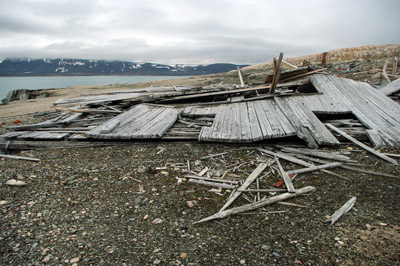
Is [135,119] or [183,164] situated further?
[135,119]

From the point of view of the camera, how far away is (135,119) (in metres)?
8.20

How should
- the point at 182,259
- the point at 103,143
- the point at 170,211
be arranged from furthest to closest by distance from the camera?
the point at 103,143, the point at 170,211, the point at 182,259

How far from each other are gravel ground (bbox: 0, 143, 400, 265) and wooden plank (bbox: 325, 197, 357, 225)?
67mm

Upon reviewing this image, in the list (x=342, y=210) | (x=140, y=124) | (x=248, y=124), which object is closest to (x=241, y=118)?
(x=248, y=124)

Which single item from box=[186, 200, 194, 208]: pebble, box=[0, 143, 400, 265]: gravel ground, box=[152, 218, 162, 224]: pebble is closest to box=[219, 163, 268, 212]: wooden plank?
box=[0, 143, 400, 265]: gravel ground

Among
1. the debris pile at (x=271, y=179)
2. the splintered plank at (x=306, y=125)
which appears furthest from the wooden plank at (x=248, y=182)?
the splintered plank at (x=306, y=125)

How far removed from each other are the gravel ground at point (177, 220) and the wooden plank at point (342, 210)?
7cm

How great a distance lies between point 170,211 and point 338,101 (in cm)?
750

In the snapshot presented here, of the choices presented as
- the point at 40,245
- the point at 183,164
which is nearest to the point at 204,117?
the point at 183,164

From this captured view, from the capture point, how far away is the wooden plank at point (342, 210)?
11.4ft

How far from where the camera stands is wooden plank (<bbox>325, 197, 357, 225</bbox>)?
3.47 m

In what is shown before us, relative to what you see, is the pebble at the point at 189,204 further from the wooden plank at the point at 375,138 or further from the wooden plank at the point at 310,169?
the wooden plank at the point at 375,138

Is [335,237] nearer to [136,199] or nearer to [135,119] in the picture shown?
[136,199]

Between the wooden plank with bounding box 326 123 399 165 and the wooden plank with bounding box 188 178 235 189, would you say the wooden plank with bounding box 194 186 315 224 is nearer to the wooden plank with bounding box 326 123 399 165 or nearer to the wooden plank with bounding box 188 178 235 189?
the wooden plank with bounding box 188 178 235 189
